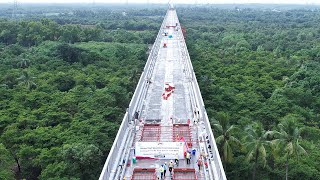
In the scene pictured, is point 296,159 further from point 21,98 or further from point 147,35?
point 147,35

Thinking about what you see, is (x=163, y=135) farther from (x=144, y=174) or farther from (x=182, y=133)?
(x=144, y=174)

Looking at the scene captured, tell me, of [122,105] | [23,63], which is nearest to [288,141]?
[122,105]

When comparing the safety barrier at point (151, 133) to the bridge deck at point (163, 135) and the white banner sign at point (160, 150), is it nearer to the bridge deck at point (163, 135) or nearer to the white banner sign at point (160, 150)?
the bridge deck at point (163, 135)

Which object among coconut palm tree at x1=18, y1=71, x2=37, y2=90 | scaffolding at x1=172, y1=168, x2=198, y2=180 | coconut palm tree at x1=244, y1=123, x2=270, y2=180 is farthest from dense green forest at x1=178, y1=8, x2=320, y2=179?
coconut palm tree at x1=18, y1=71, x2=37, y2=90

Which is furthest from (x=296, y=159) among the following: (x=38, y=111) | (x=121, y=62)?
(x=121, y=62)

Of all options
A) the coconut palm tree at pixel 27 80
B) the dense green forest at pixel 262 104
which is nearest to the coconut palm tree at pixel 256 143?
the dense green forest at pixel 262 104

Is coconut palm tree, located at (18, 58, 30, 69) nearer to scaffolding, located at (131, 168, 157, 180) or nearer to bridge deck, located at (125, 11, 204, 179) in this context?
bridge deck, located at (125, 11, 204, 179)
